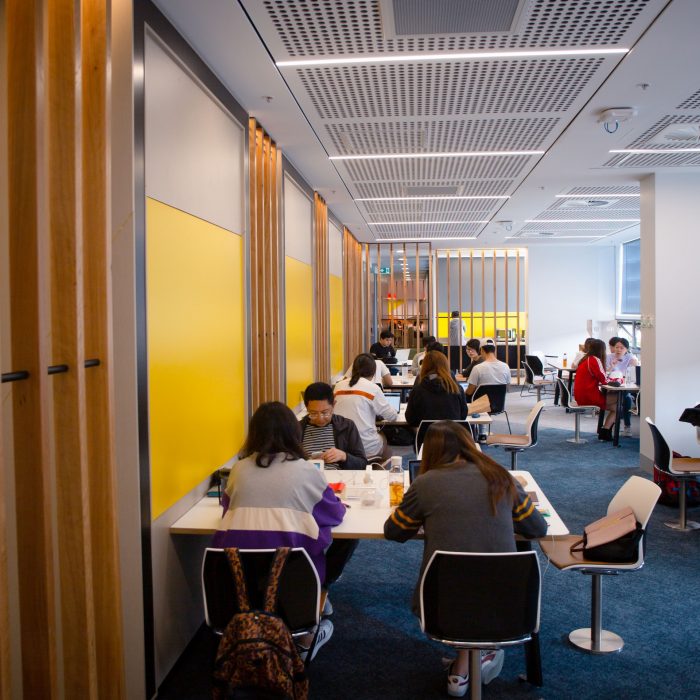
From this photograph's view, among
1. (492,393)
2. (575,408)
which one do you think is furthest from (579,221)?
(492,393)

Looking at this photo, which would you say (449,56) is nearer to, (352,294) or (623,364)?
(623,364)

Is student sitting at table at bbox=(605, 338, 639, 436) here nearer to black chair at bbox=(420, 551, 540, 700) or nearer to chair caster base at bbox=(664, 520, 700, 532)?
chair caster base at bbox=(664, 520, 700, 532)

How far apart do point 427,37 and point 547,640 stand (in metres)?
3.42

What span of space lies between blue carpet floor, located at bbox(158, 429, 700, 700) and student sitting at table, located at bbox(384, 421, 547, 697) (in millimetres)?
843

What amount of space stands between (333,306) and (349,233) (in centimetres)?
277

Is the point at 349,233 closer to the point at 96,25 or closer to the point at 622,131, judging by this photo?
the point at 622,131

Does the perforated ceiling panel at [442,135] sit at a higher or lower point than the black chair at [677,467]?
higher

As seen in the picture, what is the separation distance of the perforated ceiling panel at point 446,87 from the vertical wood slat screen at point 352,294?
22.2 ft

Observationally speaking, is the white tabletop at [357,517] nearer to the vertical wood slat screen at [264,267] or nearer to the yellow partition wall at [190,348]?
the yellow partition wall at [190,348]

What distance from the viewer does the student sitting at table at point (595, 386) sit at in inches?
367

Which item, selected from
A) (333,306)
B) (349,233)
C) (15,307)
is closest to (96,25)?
(15,307)

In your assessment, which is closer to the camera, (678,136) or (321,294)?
(678,136)

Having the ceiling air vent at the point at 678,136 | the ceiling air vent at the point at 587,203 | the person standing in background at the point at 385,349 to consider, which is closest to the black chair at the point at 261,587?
the ceiling air vent at the point at 678,136

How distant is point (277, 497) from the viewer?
3010 millimetres
